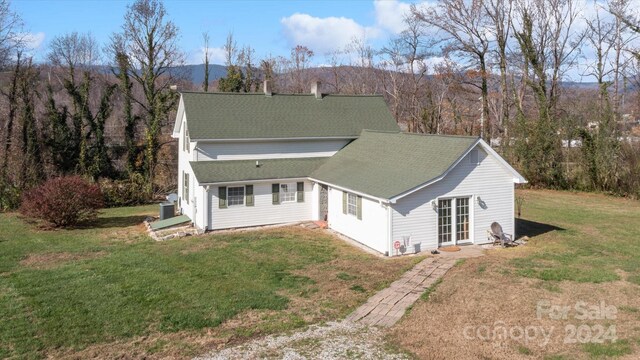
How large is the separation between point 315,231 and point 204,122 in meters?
7.53

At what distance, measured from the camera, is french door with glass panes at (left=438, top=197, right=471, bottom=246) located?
58.6ft

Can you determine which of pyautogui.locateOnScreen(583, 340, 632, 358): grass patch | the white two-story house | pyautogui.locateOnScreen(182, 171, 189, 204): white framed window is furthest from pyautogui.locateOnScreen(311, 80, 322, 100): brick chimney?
pyautogui.locateOnScreen(583, 340, 632, 358): grass patch

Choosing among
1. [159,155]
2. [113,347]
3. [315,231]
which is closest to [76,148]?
[159,155]

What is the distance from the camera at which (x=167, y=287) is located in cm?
1341

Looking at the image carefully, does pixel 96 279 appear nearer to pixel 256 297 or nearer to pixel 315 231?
pixel 256 297

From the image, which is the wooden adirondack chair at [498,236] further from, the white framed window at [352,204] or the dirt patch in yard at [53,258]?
the dirt patch in yard at [53,258]

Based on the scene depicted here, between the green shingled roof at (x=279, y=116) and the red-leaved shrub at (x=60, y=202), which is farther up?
the green shingled roof at (x=279, y=116)

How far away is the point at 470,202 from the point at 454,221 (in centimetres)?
94

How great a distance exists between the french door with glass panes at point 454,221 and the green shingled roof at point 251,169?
727 centimetres

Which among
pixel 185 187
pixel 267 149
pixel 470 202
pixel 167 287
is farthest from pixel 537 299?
pixel 185 187

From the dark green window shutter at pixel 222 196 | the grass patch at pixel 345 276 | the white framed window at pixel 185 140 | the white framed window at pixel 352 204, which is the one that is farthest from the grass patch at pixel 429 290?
the white framed window at pixel 185 140

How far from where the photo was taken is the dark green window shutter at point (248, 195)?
21812mm

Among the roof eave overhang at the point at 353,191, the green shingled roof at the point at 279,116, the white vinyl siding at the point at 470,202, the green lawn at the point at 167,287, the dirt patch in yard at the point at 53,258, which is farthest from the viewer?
the green shingled roof at the point at 279,116

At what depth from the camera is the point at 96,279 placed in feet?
46.5
